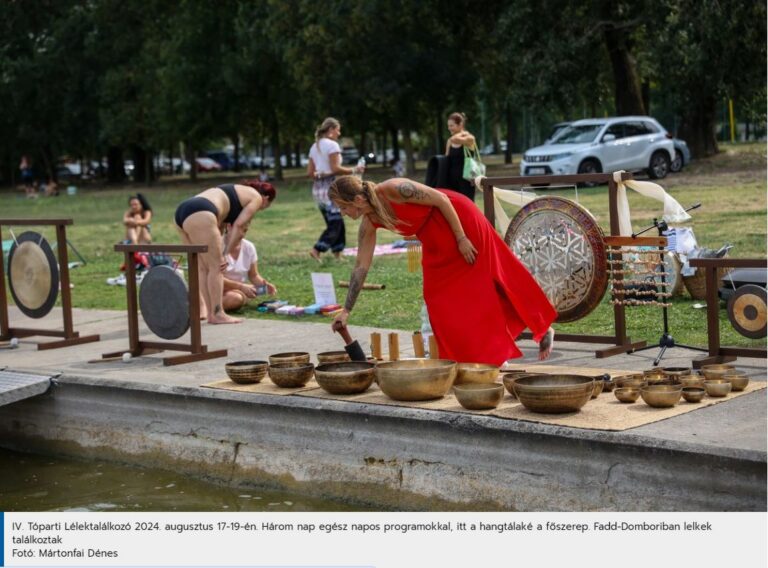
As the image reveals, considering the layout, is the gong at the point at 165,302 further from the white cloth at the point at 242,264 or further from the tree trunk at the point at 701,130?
the tree trunk at the point at 701,130

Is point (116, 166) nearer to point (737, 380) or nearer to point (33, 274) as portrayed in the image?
point (33, 274)

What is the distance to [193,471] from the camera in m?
7.91

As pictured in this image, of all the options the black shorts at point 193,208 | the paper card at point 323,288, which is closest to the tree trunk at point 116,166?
the paper card at point 323,288

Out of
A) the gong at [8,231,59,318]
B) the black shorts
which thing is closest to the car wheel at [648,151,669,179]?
the black shorts

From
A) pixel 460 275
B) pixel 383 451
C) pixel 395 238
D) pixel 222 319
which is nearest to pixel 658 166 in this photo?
pixel 395 238

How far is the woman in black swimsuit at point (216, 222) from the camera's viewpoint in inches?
420

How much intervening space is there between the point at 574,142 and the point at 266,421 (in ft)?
67.2

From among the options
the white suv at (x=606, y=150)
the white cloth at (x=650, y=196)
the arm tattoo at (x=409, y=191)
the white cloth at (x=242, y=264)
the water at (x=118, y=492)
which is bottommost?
the water at (x=118, y=492)

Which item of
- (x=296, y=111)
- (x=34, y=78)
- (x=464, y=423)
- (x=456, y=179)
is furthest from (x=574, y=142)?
(x=34, y=78)

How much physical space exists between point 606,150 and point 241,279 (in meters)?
15.6

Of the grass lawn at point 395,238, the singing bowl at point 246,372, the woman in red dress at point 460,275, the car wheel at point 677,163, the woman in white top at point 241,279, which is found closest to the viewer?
the woman in red dress at point 460,275

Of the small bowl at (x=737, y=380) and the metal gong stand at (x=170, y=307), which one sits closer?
the small bowl at (x=737, y=380)

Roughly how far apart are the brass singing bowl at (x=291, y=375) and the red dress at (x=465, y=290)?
0.86 m

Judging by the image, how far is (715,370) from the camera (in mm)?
7051
